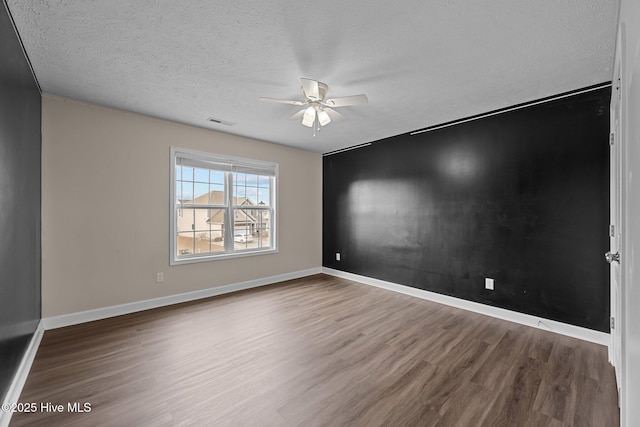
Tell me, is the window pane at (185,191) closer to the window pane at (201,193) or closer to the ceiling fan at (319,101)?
the window pane at (201,193)

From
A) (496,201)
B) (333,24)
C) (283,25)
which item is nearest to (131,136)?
(283,25)

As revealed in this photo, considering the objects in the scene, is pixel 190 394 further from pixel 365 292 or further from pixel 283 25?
pixel 365 292

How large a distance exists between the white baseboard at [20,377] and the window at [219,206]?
145 centimetres

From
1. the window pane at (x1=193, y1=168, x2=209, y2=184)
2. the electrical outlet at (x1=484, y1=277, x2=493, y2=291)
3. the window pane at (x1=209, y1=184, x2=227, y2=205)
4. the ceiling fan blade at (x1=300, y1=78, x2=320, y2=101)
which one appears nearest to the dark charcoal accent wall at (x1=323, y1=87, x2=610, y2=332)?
the electrical outlet at (x1=484, y1=277, x2=493, y2=291)

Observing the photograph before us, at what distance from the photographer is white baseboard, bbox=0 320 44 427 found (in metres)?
1.55

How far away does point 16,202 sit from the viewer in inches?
73.5

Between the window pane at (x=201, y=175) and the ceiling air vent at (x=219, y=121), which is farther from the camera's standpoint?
the window pane at (x=201, y=175)

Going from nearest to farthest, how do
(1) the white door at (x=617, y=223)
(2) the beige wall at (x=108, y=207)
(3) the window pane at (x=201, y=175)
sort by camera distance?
(1) the white door at (x=617, y=223)
(2) the beige wall at (x=108, y=207)
(3) the window pane at (x=201, y=175)

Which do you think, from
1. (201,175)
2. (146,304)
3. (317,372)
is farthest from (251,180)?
(317,372)

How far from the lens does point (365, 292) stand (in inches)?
163

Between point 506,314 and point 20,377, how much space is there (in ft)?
14.7

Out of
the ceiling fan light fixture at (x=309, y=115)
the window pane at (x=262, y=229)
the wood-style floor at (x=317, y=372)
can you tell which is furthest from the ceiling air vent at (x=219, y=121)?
the wood-style floor at (x=317, y=372)

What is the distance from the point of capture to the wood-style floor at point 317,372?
1.64m

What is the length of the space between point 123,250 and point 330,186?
11.6ft
